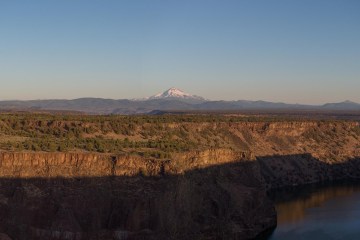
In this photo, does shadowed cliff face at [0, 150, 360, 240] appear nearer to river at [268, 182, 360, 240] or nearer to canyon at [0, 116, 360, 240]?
canyon at [0, 116, 360, 240]

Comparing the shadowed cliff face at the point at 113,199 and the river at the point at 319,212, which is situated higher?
the shadowed cliff face at the point at 113,199

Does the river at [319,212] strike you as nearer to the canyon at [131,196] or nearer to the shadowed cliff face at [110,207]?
the canyon at [131,196]

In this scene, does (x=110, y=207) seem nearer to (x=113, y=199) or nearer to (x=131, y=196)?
(x=113, y=199)

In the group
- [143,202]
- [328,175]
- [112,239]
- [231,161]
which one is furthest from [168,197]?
[328,175]

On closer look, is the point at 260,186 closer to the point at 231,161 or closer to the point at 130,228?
the point at 231,161

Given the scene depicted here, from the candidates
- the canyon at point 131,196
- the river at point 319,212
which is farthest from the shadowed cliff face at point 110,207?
the river at point 319,212

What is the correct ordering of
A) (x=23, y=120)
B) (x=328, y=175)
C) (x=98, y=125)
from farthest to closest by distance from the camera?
(x=328, y=175) → (x=98, y=125) → (x=23, y=120)

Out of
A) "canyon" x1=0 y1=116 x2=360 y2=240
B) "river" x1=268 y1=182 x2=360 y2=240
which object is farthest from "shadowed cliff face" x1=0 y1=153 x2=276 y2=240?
"river" x1=268 y1=182 x2=360 y2=240
